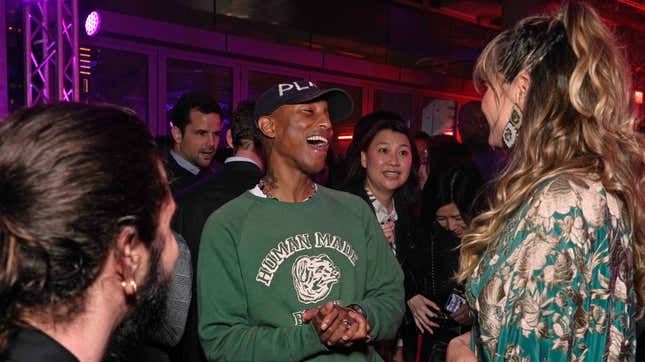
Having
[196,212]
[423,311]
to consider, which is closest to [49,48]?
[196,212]

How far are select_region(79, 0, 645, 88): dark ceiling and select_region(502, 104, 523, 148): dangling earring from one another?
637 cm

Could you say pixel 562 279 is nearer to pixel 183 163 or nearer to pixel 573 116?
pixel 573 116

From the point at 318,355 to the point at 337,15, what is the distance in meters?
9.18

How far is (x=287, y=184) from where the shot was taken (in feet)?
6.91

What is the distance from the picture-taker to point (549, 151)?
130 centimetres

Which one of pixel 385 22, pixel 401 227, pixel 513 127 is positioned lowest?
pixel 401 227

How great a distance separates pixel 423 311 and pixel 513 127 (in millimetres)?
1814

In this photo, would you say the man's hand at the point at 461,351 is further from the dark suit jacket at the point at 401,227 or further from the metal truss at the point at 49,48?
the metal truss at the point at 49,48

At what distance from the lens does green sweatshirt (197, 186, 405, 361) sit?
1.81 meters

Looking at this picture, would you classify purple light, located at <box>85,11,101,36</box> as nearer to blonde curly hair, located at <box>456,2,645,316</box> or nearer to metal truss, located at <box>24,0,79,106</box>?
metal truss, located at <box>24,0,79,106</box>

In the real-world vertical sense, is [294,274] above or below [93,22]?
below

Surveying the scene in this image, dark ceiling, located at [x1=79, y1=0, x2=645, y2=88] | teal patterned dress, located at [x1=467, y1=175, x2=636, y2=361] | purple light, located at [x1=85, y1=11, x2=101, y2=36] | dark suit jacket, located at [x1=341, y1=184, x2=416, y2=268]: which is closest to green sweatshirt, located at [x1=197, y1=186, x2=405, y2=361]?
teal patterned dress, located at [x1=467, y1=175, x2=636, y2=361]

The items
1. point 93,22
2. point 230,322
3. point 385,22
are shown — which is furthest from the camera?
point 385,22

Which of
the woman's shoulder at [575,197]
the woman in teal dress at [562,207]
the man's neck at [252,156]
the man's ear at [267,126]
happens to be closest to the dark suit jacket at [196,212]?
the man's neck at [252,156]
